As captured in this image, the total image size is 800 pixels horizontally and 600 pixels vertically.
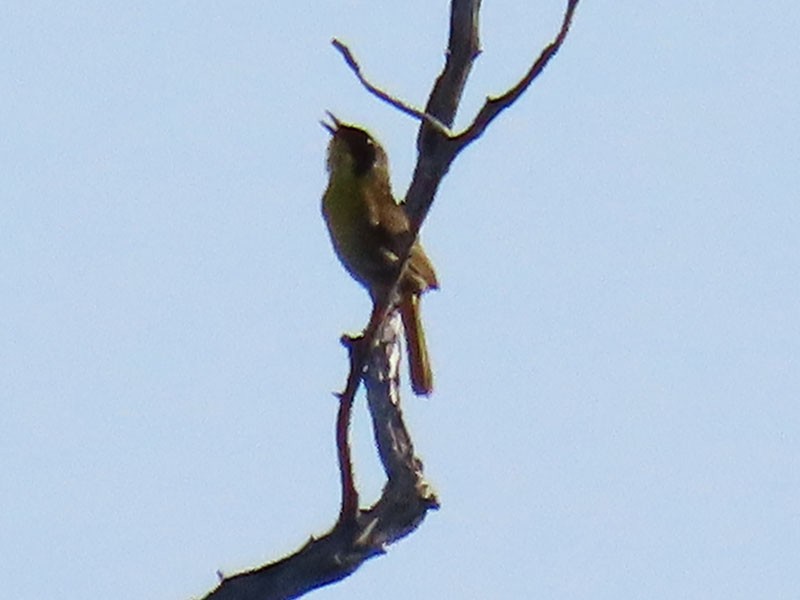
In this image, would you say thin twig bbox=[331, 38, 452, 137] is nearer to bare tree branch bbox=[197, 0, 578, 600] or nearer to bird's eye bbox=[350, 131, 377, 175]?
bare tree branch bbox=[197, 0, 578, 600]

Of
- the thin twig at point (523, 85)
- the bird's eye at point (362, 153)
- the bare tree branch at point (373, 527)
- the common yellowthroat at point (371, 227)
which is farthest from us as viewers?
the bird's eye at point (362, 153)

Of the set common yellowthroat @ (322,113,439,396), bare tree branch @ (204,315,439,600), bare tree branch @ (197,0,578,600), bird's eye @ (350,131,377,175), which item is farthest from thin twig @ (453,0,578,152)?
bird's eye @ (350,131,377,175)

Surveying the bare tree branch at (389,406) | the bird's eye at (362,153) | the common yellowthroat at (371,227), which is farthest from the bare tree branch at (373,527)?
the bird's eye at (362,153)

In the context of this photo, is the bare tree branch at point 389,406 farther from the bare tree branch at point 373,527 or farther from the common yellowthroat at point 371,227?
the common yellowthroat at point 371,227

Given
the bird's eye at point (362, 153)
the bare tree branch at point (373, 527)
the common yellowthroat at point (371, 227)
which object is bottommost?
the bare tree branch at point (373, 527)

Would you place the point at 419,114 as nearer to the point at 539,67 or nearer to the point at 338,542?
the point at 539,67

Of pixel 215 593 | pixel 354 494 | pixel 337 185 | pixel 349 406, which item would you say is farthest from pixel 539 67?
pixel 337 185

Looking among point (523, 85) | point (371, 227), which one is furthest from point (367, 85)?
point (371, 227)

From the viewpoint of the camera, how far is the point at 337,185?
26.5 feet

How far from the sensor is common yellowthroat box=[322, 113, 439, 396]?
7113mm

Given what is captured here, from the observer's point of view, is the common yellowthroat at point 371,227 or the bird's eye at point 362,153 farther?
the bird's eye at point 362,153

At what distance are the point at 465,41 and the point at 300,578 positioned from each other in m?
1.51

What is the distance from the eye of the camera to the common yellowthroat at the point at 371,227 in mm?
7113

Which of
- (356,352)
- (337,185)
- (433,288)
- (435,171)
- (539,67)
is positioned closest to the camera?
(539,67)
